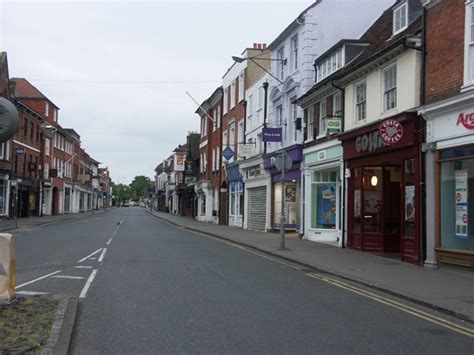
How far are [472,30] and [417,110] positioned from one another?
8.45 ft

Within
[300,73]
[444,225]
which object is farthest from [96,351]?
[300,73]

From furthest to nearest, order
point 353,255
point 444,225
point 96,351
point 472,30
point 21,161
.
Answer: point 21,161 → point 353,255 → point 444,225 → point 472,30 → point 96,351

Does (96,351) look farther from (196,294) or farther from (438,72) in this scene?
(438,72)

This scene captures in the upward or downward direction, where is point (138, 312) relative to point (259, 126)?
downward

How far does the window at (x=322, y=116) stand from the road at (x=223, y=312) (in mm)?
Result: 8615

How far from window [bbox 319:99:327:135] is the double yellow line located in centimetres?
1000

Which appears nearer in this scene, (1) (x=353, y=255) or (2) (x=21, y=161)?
(1) (x=353, y=255)

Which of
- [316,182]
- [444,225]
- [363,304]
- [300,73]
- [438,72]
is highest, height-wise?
[300,73]

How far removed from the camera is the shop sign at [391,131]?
15.1 m

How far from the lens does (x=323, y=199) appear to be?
22.5 metres

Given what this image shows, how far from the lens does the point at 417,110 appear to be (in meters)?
14.6

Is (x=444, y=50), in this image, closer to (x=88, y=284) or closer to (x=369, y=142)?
(x=369, y=142)

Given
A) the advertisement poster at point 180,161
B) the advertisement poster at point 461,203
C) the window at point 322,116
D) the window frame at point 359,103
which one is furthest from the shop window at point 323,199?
the advertisement poster at point 180,161

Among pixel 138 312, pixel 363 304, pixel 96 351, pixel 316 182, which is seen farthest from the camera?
pixel 316 182
